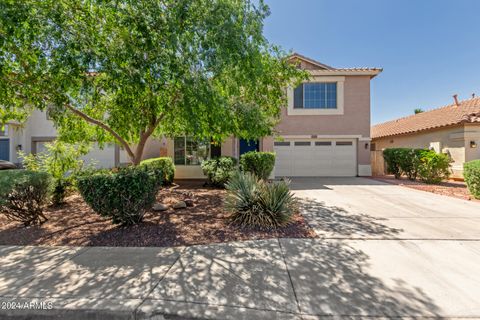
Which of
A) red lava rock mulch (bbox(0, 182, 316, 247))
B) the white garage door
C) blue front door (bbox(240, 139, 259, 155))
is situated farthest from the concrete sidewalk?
the white garage door

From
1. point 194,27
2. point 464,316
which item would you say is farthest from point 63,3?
point 464,316

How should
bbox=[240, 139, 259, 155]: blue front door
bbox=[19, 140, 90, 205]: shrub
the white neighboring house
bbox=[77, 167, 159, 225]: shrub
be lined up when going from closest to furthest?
1. bbox=[77, 167, 159, 225]: shrub
2. bbox=[19, 140, 90, 205]: shrub
3. bbox=[240, 139, 259, 155]: blue front door
4. the white neighboring house

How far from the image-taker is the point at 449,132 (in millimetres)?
12891

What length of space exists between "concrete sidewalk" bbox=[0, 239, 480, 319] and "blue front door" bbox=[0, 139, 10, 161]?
15756mm

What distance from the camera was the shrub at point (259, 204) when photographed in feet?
16.4

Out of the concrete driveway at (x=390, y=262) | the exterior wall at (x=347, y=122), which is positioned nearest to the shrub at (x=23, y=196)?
the concrete driveway at (x=390, y=262)

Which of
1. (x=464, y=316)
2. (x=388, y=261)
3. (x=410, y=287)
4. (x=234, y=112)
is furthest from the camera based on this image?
(x=234, y=112)

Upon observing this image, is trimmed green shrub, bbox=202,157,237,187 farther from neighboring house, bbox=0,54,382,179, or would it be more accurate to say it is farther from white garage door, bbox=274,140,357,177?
white garage door, bbox=274,140,357,177

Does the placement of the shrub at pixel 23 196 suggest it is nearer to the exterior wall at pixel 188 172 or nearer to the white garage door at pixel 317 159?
the exterior wall at pixel 188 172

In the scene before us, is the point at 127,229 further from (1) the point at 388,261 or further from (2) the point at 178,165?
(2) the point at 178,165

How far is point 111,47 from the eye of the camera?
4.47m

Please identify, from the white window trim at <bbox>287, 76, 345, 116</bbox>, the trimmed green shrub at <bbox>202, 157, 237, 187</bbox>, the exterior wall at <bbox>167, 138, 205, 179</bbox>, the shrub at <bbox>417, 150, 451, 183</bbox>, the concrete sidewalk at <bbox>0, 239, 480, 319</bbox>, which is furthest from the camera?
the white window trim at <bbox>287, 76, 345, 116</bbox>

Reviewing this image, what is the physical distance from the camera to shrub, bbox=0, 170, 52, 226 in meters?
4.81

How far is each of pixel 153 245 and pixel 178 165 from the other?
907cm
